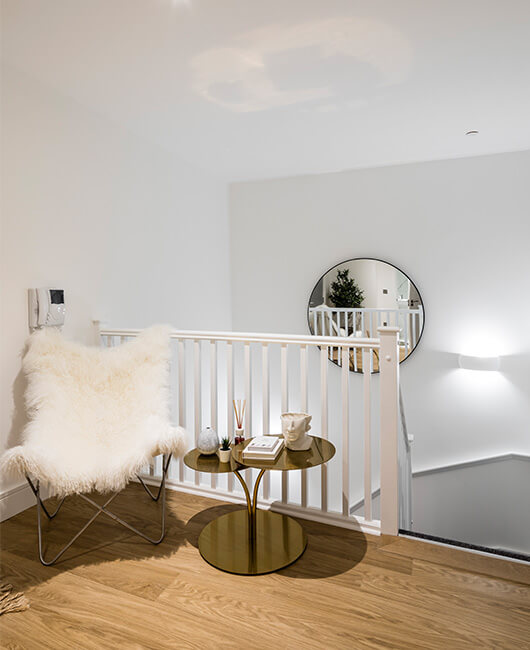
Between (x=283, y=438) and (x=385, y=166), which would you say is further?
(x=385, y=166)

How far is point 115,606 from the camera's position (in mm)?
1610

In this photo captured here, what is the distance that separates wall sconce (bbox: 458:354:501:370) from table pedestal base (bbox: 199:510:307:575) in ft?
7.93

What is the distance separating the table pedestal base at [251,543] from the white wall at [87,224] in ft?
3.86

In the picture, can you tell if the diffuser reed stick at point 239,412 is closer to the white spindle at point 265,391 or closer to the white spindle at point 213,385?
the white spindle at point 265,391

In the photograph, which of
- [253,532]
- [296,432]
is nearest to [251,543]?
[253,532]

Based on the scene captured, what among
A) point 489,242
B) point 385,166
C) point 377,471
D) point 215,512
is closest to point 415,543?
point 215,512

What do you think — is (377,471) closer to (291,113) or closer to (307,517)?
(307,517)

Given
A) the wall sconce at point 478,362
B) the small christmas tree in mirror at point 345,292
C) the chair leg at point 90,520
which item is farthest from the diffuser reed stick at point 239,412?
the wall sconce at point 478,362

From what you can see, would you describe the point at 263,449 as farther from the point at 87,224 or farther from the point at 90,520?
the point at 87,224

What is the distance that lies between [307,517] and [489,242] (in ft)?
9.35

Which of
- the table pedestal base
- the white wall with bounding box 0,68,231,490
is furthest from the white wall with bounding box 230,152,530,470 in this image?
the table pedestal base

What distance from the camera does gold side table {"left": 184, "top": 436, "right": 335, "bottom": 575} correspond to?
5.84ft

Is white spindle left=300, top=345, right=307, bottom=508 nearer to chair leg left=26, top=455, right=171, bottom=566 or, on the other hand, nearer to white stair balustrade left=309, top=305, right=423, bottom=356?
chair leg left=26, top=455, right=171, bottom=566

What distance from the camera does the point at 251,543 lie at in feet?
6.26
